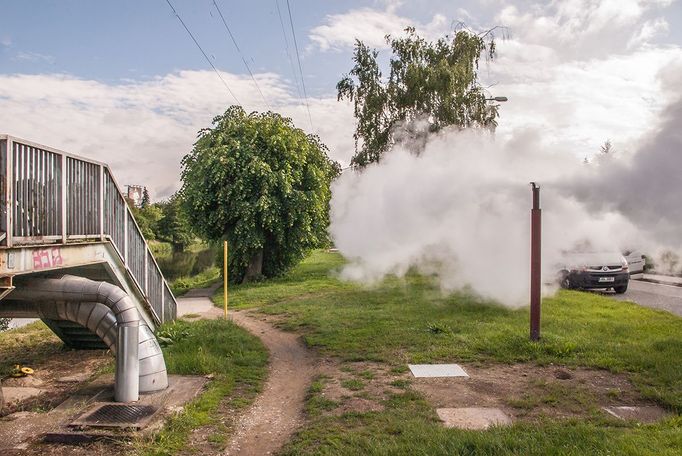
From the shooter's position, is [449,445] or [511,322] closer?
[449,445]

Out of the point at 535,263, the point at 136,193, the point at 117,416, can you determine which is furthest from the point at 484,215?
the point at 136,193

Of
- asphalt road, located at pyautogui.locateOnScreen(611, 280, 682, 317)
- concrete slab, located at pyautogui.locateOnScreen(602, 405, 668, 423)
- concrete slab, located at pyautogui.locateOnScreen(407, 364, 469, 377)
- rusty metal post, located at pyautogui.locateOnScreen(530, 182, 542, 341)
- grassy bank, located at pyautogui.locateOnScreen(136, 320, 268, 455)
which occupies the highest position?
rusty metal post, located at pyautogui.locateOnScreen(530, 182, 542, 341)

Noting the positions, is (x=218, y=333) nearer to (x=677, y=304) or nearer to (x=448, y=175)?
(x=448, y=175)

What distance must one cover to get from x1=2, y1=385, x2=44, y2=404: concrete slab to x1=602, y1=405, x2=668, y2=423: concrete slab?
8.55m

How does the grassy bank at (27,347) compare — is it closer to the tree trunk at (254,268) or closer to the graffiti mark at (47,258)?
the graffiti mark at (47,258)

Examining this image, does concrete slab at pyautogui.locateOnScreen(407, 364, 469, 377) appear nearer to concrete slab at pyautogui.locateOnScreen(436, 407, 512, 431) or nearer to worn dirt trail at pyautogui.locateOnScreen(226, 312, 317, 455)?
concrete slab at pyautogui.locateOnScreen(436, 407, 512, 431)

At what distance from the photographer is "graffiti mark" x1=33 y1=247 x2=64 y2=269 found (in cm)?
663

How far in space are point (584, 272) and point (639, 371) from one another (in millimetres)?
10271

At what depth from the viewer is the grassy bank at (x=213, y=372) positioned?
6.20m

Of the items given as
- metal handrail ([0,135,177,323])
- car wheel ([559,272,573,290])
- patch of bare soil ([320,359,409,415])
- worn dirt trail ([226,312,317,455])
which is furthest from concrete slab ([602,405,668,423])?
car wheel ([559,272,573,290])

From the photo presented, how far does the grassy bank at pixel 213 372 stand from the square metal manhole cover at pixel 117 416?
17.5 inches

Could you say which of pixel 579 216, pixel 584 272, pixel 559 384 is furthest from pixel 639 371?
pixel 584 272

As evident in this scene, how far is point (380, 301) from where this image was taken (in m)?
15.9

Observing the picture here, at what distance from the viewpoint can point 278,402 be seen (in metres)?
7.60
